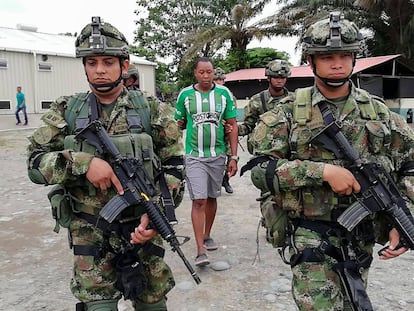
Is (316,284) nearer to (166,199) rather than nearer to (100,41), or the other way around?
(166,199)

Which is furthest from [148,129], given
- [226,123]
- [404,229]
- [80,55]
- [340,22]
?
[226,123]

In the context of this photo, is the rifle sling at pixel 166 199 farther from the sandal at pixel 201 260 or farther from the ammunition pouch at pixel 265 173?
the sandal at pixel 201 260

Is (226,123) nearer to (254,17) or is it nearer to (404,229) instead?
(404,229)

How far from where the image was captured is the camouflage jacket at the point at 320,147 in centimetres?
227

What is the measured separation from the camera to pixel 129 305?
136 inches

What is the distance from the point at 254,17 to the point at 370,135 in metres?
21.6

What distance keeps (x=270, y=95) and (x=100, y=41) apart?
2.53 meters

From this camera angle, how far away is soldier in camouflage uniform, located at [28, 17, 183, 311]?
7.89 ft

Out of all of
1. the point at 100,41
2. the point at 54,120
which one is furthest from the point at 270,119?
the point at 54,120

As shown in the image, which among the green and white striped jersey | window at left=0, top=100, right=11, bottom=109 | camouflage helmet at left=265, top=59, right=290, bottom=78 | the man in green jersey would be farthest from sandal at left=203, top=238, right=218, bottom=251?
window at left=0, top=100, right=11, bottom=109

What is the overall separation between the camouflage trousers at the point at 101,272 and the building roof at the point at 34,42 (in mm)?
17907

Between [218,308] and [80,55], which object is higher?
[80,55]

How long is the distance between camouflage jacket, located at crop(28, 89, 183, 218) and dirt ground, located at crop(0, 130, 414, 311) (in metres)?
1.05

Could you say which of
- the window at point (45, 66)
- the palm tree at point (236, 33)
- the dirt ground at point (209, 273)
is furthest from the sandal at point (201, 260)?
the palm tree at point (236, 33)
